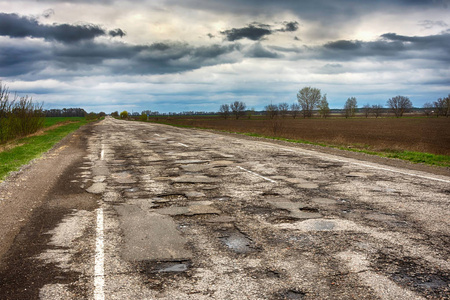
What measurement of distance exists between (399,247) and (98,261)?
3663 mm

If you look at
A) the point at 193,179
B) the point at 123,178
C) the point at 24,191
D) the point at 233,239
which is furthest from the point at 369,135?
the point at 233,239

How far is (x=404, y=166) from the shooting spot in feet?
37.0

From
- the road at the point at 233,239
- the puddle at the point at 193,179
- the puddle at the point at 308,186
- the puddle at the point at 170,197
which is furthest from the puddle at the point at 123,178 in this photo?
the puddle at the point at 308,186

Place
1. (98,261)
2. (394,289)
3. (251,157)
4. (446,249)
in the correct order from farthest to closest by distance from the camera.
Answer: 1. (251,157)
2. (446,249)
3. (98,261)
4. (394,289)

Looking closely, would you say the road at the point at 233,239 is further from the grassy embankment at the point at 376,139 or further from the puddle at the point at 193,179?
the grassy embankment at the point at 376,139

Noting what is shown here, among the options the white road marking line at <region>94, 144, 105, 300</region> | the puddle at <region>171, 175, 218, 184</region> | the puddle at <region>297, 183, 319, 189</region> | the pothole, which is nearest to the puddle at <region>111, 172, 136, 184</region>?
the puddle at <region>171, 175, 218, 184</region>

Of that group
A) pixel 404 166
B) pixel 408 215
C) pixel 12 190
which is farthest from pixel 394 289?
pixel 404 166

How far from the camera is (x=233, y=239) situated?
4.55 metres

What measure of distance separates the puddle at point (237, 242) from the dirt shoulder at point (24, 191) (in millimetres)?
2765

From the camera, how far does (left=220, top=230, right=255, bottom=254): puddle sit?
166 inches

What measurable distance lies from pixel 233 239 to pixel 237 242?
117 millimetres

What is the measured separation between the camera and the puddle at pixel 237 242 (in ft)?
13.8

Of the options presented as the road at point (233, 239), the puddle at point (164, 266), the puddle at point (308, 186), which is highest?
the puddle at point (308, 186)

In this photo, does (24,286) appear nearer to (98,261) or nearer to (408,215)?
(98,261)
